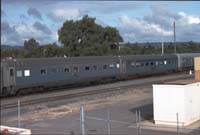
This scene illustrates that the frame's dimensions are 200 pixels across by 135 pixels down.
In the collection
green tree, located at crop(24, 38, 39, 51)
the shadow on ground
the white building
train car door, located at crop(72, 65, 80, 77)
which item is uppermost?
green tree, located at crop(24, 38, 39, 51)

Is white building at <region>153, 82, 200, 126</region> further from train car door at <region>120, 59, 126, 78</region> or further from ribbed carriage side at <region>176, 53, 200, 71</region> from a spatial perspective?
ribbed carriage side at <region>176, 53, 200, 71</region>

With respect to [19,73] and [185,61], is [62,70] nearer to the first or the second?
[19,73]

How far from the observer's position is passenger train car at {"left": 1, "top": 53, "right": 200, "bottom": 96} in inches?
1323

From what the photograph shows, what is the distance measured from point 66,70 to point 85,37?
44.4 metres

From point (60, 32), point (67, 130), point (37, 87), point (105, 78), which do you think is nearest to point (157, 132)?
point (67, 130)

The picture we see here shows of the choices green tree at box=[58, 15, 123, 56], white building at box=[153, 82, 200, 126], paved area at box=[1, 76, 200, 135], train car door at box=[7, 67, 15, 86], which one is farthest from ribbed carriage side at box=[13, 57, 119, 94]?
green tree at box=[58, 15, 123, 56]

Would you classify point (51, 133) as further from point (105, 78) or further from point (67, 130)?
point (105, 78)

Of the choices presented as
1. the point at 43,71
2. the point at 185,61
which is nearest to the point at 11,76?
the point at 43,71

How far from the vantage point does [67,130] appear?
19.0 meters

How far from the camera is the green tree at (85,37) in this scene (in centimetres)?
8008

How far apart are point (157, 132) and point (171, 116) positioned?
2.16 meters

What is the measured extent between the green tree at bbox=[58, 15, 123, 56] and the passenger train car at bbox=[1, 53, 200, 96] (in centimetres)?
2338

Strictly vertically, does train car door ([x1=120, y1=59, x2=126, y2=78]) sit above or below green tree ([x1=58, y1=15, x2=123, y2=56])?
below

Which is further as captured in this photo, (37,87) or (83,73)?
(83,73)
